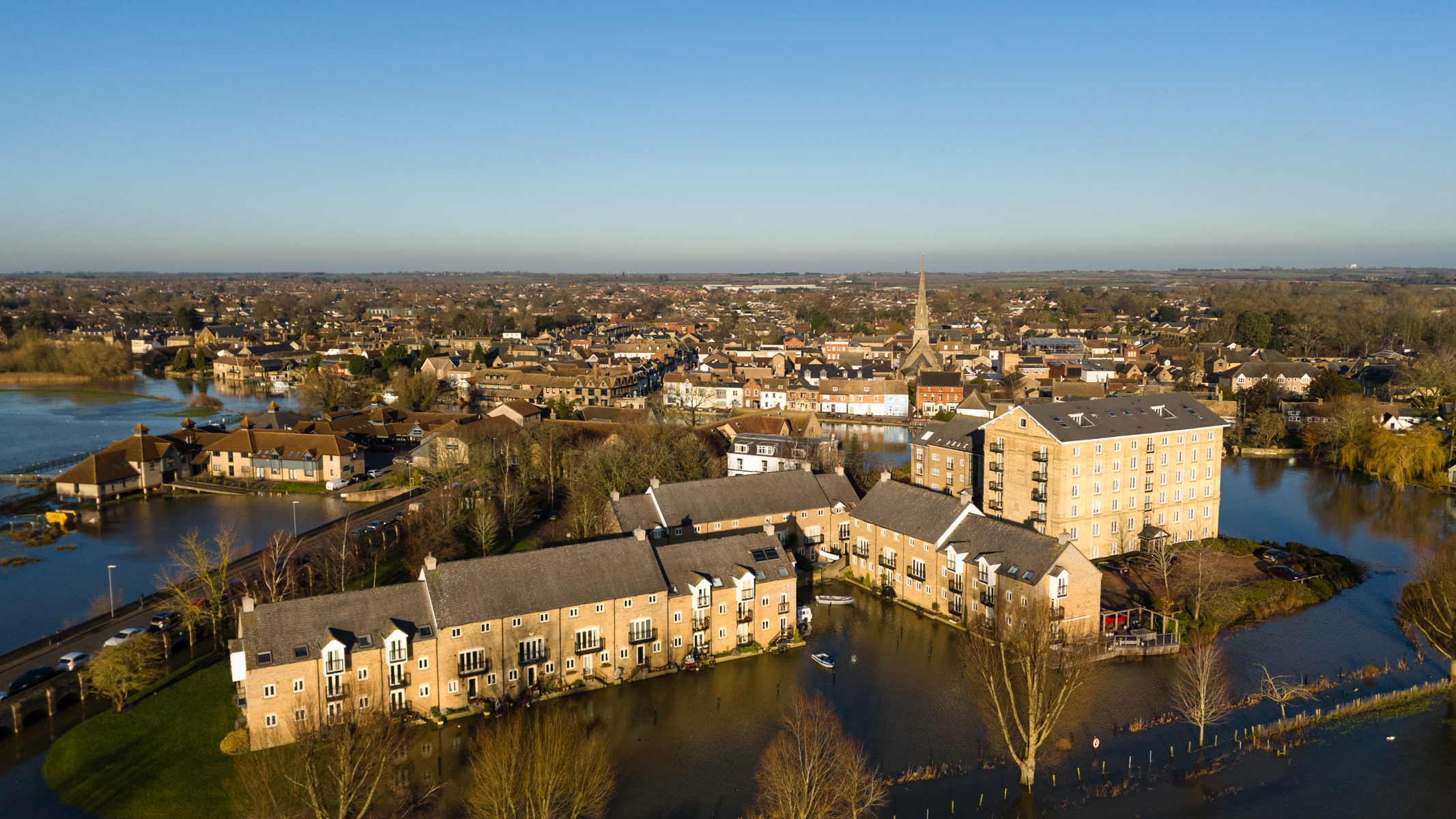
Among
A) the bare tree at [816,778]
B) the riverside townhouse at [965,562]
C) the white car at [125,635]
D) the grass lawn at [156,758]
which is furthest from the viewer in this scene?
the riverside townhouse at [965,562]

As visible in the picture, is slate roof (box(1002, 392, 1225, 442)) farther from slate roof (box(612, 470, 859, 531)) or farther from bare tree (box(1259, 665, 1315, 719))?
bare tree (box(1259, 665, 1315, 719))

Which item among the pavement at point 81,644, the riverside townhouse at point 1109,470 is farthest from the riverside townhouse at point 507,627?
the riverside townhouse at point 1109,470

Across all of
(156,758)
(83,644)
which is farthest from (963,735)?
(83,644)

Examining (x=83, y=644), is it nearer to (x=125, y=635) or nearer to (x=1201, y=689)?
(x=125, y=635)

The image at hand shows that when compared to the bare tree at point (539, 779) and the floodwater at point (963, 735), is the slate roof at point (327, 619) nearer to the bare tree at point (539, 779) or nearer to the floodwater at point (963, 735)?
the floodwater at point (963, 735)

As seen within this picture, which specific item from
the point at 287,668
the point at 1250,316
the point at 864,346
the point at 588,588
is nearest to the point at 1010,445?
the point at 588,588

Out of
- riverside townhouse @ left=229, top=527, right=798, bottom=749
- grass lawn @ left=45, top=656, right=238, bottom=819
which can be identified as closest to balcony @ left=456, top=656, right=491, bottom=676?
riverside townhouse @ left=229, top=527, right=798, bottom=749
